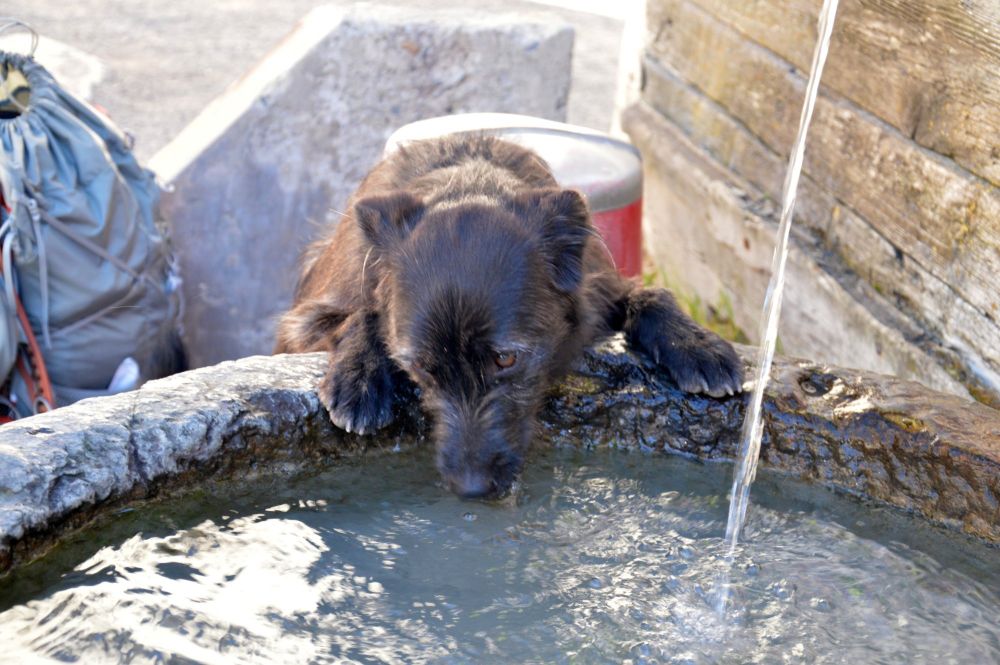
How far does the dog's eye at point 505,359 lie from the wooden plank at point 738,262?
1.67 metres

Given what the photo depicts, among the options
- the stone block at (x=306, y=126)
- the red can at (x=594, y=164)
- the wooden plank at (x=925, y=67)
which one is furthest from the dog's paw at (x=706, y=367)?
the stone block at (x=306, y=126)

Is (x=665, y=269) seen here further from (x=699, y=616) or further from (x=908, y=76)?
(x=699, y=616)

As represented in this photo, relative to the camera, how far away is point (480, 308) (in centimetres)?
336

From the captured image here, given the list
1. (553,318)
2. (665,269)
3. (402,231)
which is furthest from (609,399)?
(665,269)

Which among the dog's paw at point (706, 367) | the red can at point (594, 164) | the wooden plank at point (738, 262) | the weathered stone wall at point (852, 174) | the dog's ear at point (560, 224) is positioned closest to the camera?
the dog's paw at point (706, 367)

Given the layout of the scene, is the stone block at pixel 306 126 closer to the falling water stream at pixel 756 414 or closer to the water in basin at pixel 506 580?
the falling water stream at pixel 756 414

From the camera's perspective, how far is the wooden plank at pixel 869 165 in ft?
12.5

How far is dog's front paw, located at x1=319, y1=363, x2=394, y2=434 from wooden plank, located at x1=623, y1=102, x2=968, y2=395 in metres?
2.06

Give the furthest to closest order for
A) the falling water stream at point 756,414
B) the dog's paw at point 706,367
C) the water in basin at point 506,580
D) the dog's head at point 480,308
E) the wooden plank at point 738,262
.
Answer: the wooden plank at point 738,262
the dog's paw at point 706,367
the dog's head at point 480,308
the falling water stream at point 756,414
the water in basin at point 506,580

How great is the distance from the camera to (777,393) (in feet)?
11.1

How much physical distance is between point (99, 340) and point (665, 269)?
3.48m

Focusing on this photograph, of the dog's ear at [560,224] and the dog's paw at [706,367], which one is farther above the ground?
the dog's ear at [560,224]

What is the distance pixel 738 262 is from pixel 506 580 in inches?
131

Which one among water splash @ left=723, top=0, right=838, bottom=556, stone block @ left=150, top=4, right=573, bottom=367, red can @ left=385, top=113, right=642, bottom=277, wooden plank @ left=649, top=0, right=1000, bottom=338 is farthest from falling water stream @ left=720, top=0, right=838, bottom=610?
stone block @ left=150, top=4, right=573, bottom=367
